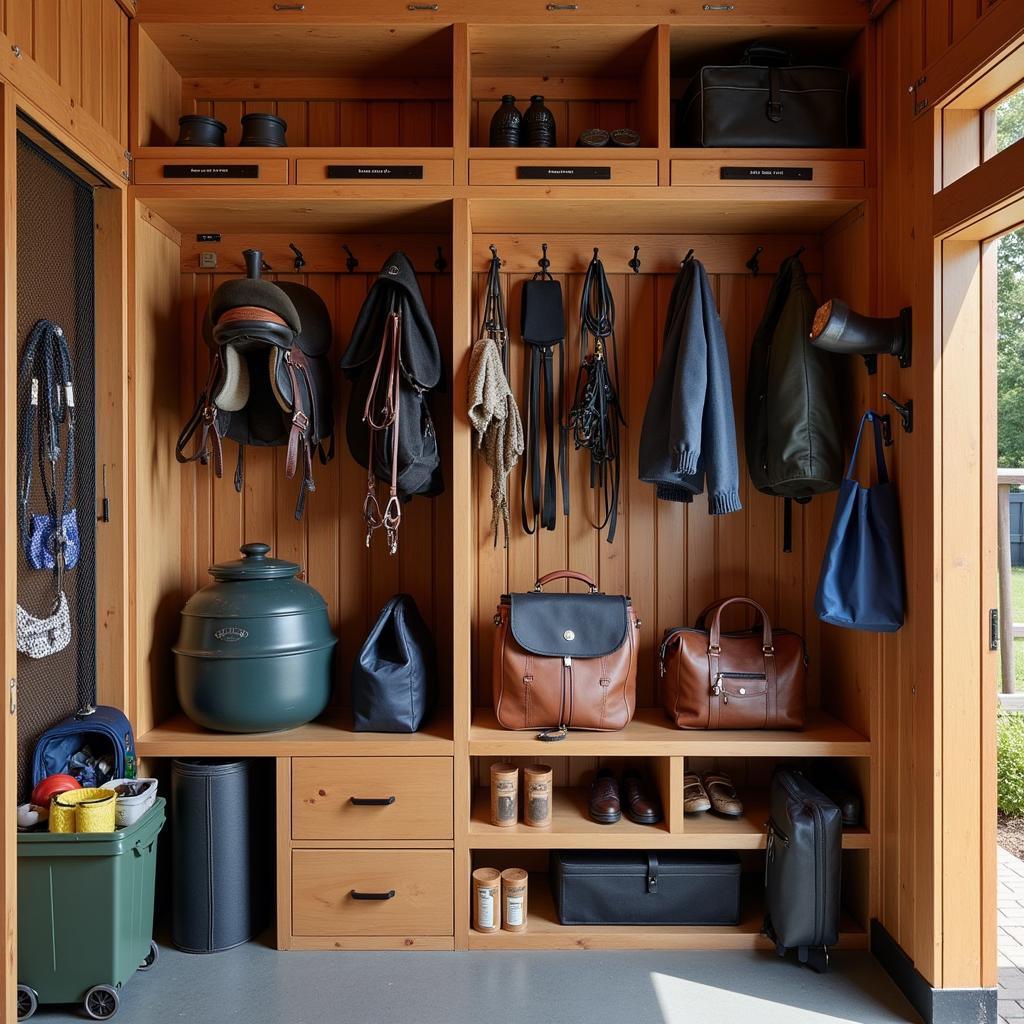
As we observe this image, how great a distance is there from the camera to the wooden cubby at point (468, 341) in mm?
2605

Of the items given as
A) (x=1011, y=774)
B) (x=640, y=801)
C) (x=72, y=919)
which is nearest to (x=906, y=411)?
(x=640, y=801)

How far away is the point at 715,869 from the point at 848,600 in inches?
36.6

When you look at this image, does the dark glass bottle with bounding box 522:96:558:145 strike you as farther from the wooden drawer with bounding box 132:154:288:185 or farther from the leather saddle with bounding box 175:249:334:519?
the leather saddle with bounding box 175:249:334:519

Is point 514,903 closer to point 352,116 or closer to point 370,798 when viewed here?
point 370,798

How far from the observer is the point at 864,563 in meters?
2.40

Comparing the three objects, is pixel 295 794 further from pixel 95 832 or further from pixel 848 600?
pixel 848 600

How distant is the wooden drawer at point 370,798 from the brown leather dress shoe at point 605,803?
45 cm

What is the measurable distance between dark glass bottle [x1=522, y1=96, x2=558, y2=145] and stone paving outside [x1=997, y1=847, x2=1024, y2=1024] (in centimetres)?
279

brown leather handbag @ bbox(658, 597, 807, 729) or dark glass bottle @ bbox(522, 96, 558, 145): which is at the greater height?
dark glass bottle @ bbox(522, 96, 558, 145)

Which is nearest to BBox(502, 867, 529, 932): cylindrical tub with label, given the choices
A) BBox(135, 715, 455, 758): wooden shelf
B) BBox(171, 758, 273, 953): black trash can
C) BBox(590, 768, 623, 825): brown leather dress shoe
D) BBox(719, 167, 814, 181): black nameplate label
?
BBox(590, 768, 623, 825): brown leather dress shoe

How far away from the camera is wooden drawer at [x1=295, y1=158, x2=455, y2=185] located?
2.63 m

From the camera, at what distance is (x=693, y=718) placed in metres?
2.71

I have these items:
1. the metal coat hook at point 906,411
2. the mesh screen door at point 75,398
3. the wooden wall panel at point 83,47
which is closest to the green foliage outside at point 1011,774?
the metal coat hook at point 906,411

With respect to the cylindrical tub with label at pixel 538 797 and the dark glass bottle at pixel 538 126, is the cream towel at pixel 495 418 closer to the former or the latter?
the dark glass bottle at pixel 538 126
